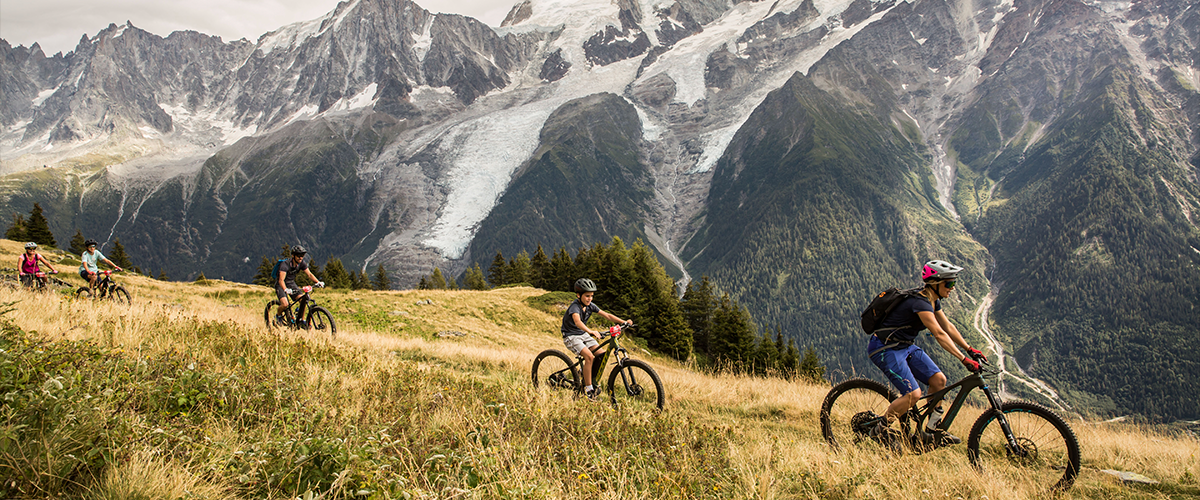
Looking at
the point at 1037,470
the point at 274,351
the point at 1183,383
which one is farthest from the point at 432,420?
the point at 1183,383

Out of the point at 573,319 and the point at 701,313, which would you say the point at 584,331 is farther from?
the point at 701,313

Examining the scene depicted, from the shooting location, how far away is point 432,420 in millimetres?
6469

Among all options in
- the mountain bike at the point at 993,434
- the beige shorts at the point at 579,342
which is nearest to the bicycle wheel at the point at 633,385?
the beige shorts at the point at 579,342

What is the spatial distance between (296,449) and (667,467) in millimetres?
3689

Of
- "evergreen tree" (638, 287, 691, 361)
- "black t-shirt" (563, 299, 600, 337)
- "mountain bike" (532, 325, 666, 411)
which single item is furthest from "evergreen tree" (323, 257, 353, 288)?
"black t-shirt" (563, 299, 600, 337)

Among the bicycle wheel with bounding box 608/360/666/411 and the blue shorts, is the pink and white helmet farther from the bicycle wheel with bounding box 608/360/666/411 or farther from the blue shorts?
the bicycle wheel with bounding box 608/360/666/411

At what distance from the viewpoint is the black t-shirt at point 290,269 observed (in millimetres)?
15039

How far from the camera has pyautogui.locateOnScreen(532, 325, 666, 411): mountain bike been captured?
9805 millimetres

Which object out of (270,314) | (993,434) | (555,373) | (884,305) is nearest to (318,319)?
(270,314)

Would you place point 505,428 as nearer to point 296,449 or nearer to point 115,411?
point 296,449

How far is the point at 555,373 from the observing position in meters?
11.0

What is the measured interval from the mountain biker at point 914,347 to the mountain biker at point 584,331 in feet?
14.4

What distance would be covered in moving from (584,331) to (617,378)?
116 cm

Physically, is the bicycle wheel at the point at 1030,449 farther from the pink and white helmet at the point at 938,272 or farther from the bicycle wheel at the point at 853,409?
the pink and white helmet at the point at 938,272
